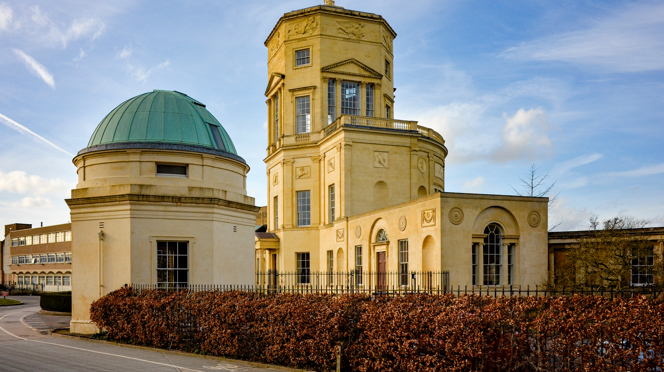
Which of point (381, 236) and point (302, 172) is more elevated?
point (302, 172)

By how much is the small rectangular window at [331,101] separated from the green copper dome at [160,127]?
63.0ft

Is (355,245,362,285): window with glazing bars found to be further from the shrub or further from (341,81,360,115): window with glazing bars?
the shrub

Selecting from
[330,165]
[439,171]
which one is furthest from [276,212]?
[439,171]

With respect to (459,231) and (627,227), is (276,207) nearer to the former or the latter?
(459,231)

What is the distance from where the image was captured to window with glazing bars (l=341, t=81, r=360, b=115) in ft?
145

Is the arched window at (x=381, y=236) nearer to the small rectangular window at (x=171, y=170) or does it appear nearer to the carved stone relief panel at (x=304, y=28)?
the small rectangular window at (x=171, y=170)

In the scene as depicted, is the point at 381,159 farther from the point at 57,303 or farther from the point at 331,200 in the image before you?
the point at 57,303

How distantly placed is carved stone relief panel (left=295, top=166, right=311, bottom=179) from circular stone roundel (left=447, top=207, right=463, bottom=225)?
1801 cm

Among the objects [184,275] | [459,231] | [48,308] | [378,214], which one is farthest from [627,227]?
[48,308]

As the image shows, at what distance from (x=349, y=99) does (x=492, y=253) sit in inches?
797

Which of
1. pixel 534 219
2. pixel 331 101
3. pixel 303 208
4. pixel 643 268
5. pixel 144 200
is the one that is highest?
pixel 331 101

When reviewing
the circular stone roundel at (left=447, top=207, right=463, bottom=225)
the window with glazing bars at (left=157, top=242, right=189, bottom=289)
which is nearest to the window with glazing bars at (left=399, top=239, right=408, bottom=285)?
the circular stone roundel at (left=447, top=207, right=463, bottom=225)

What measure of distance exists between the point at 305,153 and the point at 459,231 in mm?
18812

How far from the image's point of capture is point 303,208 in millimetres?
43375
